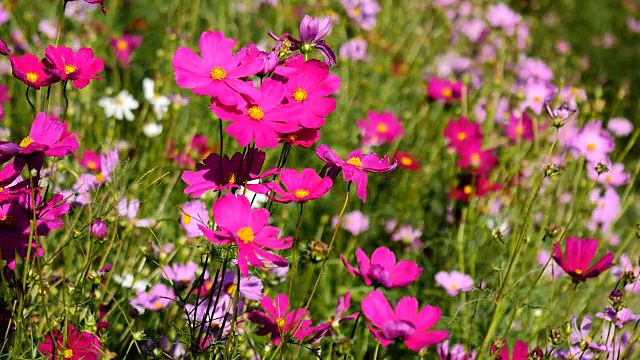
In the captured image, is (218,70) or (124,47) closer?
(218,70)

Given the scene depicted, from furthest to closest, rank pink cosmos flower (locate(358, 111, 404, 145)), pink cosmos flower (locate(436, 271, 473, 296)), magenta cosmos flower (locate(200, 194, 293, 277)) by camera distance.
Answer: pink cosmos flower (locate(358, 111, 404, 145)) → pink cosmos flower (locate(436, 271, 473, 296)) → magenta cosmos flower (locate(200, 194, 293, 277))

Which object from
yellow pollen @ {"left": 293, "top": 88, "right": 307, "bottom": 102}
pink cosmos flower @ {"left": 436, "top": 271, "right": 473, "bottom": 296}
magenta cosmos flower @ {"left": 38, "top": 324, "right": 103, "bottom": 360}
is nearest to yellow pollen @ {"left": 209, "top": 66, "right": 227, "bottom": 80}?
yellow pollen @ {"left": 293, "top": 88, "right": 307, "bottom": 102}

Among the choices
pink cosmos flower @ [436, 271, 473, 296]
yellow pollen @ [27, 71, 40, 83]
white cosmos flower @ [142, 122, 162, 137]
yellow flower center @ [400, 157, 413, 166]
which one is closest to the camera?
yellow pollen @ [27, 71, 40, 83]

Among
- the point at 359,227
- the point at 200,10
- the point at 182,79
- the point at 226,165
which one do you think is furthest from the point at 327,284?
the point at 200,10

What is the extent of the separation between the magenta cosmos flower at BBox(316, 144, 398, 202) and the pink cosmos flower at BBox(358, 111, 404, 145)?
43.0 inches

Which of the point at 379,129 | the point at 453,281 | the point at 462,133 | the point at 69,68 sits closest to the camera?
the point at 69,68

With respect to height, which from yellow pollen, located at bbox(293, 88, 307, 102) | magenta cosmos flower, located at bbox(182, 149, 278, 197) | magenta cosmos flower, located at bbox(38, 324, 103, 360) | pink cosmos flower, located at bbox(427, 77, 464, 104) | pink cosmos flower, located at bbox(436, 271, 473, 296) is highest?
yellow pollen, located at bbox(293, 88, 307, 102)

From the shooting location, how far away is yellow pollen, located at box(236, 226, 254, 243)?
90 cm

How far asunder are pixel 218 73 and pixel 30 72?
288mm

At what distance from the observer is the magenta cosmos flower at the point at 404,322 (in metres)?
0.95

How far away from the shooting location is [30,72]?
1002 mm

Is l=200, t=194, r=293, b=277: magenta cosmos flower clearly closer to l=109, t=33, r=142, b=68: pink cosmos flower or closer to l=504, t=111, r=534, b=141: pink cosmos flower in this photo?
l=504, t=111, r=534, b=141: pink cosmos flower

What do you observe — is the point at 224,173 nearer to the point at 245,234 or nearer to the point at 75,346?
Result: the point at 245,234

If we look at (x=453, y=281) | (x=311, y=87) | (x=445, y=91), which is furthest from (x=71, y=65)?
(x=445, y=91)
